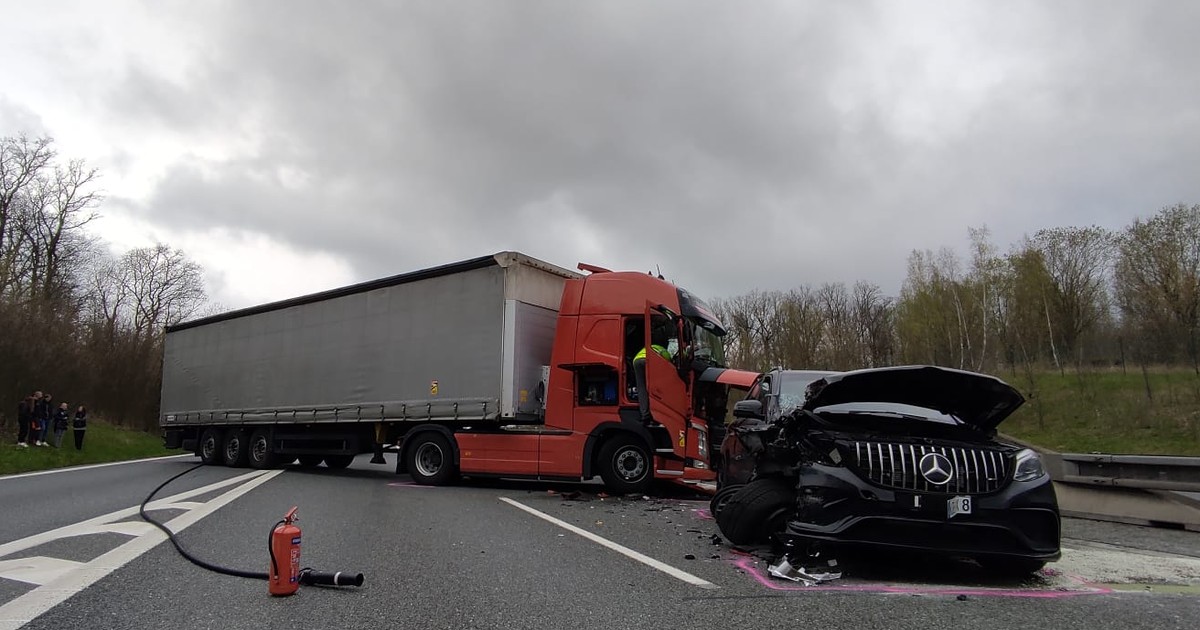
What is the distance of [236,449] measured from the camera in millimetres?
16750

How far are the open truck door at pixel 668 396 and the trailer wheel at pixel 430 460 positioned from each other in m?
4.00

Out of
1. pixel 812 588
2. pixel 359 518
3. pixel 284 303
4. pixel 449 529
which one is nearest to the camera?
pixel 812 588

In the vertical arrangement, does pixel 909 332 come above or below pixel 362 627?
above

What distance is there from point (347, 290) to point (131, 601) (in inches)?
412

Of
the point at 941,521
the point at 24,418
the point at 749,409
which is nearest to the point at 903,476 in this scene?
the point at 941,521

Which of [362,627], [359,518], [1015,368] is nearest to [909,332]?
[1015,368]

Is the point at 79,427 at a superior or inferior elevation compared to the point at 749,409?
inferior

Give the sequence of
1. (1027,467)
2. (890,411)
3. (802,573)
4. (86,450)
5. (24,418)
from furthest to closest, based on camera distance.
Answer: (86,450) < (24,418) < (890,411) < (1027,467) < (802,573)

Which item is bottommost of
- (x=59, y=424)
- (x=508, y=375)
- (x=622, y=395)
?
(x=59, y=424)

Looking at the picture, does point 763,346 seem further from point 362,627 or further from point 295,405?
point 362,627

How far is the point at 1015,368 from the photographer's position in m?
34.5

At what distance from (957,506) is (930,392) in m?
1.19

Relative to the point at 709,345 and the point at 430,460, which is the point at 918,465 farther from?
the point at 430,460

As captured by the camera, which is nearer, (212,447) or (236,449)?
(236,449)
